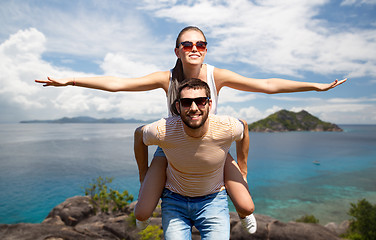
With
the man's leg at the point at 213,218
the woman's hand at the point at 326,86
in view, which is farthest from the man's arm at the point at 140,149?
the woman's hand at the point at 326,86

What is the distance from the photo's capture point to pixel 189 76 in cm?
351

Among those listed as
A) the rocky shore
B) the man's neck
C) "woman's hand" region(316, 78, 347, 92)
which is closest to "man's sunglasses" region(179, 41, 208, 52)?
the man's neck

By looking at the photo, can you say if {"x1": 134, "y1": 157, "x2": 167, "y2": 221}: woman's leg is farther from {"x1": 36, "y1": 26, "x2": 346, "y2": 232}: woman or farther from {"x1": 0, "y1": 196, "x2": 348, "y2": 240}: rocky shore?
{"x1": 0, "y1": 196, "x2": 348, "y2": 240}: rocky shore

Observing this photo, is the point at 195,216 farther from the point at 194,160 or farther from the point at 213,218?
the point at 194,160

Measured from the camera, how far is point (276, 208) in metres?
40.8

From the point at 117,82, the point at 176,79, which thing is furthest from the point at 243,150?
the point at 117,82

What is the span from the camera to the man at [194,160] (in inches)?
115

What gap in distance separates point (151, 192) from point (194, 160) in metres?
0.77

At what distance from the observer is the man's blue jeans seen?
3.09 metres

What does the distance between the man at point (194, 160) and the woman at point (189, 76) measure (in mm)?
185

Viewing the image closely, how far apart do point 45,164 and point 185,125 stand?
238 ft

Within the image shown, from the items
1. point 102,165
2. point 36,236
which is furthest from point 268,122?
point 36,236

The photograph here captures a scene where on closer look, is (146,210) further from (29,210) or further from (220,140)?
(29,210)

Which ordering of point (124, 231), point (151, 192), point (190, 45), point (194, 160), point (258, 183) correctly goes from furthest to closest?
point (258, 183)
point (124, 231)
point (190, 45)
point (151, 192)
point (194, 160)
